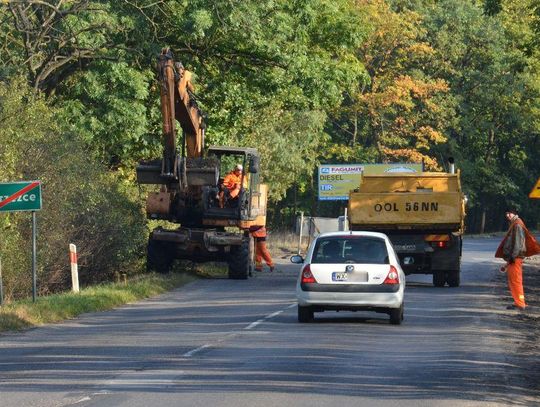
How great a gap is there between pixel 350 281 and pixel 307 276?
69 cm

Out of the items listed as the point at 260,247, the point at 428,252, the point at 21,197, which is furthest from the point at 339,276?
the point at 260,247

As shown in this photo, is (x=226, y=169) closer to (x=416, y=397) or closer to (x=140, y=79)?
(x=140, y=79)

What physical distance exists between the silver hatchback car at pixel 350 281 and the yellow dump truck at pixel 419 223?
10.6 metres

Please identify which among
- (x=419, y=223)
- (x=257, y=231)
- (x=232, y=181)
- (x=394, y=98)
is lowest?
(x=257, y=231)

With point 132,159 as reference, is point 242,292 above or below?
below

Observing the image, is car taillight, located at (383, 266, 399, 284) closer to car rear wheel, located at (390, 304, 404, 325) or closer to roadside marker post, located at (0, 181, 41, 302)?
car rear wheel, located at (390, 304, 404, 325)

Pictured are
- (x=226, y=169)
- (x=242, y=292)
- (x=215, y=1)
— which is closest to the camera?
(x=242, y=292)

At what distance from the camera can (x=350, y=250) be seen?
21.2 meters

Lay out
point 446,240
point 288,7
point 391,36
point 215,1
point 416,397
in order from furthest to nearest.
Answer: point 391,36 < point 288,7 < point 215,1 < point 446,240 < point 416,397

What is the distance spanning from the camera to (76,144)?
33.4 metres

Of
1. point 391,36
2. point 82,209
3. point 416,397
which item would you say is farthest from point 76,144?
point 391,36

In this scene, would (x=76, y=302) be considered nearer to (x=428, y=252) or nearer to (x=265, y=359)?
(x=265, y=359)

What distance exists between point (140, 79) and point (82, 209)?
5739mm

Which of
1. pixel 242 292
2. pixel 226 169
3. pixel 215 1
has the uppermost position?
pixel 215 1
